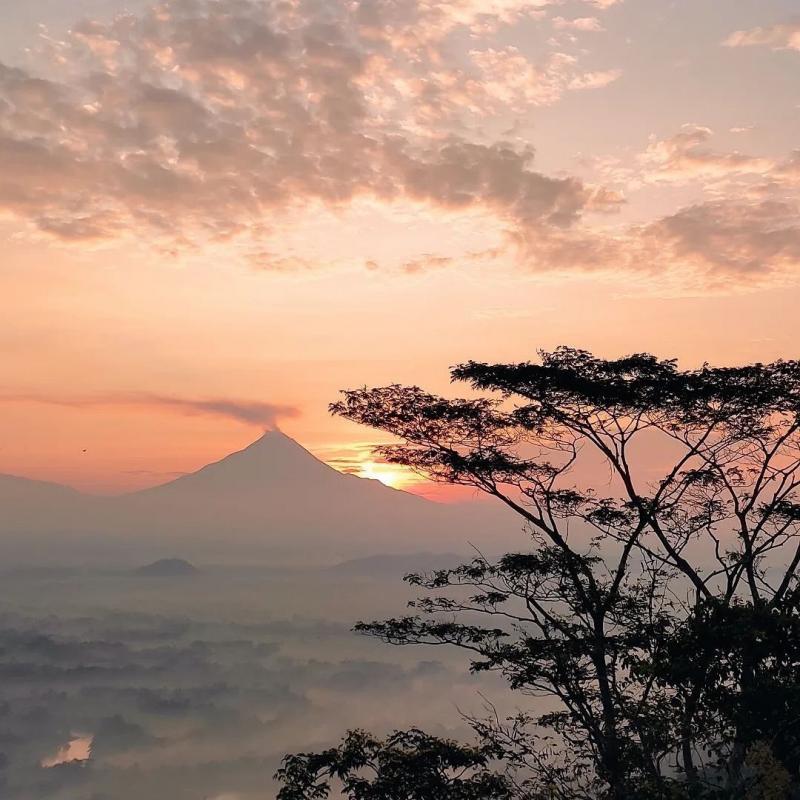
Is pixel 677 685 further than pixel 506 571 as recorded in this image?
No

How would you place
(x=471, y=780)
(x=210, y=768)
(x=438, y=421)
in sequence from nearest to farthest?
(x=471, y=780), (x=438, y=421), (x=210, y=768)

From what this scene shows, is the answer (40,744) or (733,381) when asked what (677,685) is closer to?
(733,381)

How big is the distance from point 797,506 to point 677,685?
8874 mm

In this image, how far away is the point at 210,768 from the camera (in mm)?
179500

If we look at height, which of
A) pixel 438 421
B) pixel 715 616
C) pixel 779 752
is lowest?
pixel 779 752

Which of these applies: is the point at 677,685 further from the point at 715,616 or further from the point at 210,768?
the point at 210,768

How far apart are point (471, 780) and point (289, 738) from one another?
644ft

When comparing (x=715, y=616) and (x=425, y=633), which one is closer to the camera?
(x=715, y=616)

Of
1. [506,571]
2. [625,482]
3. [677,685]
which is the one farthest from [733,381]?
[677,685]

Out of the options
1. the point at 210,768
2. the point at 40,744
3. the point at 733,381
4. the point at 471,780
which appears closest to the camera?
the point at 471,780

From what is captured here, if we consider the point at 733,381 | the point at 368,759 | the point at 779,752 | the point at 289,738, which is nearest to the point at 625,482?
the point at 733,381

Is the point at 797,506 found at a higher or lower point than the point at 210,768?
higher

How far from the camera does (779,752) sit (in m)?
14.5

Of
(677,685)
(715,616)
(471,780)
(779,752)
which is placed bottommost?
(471,780)
